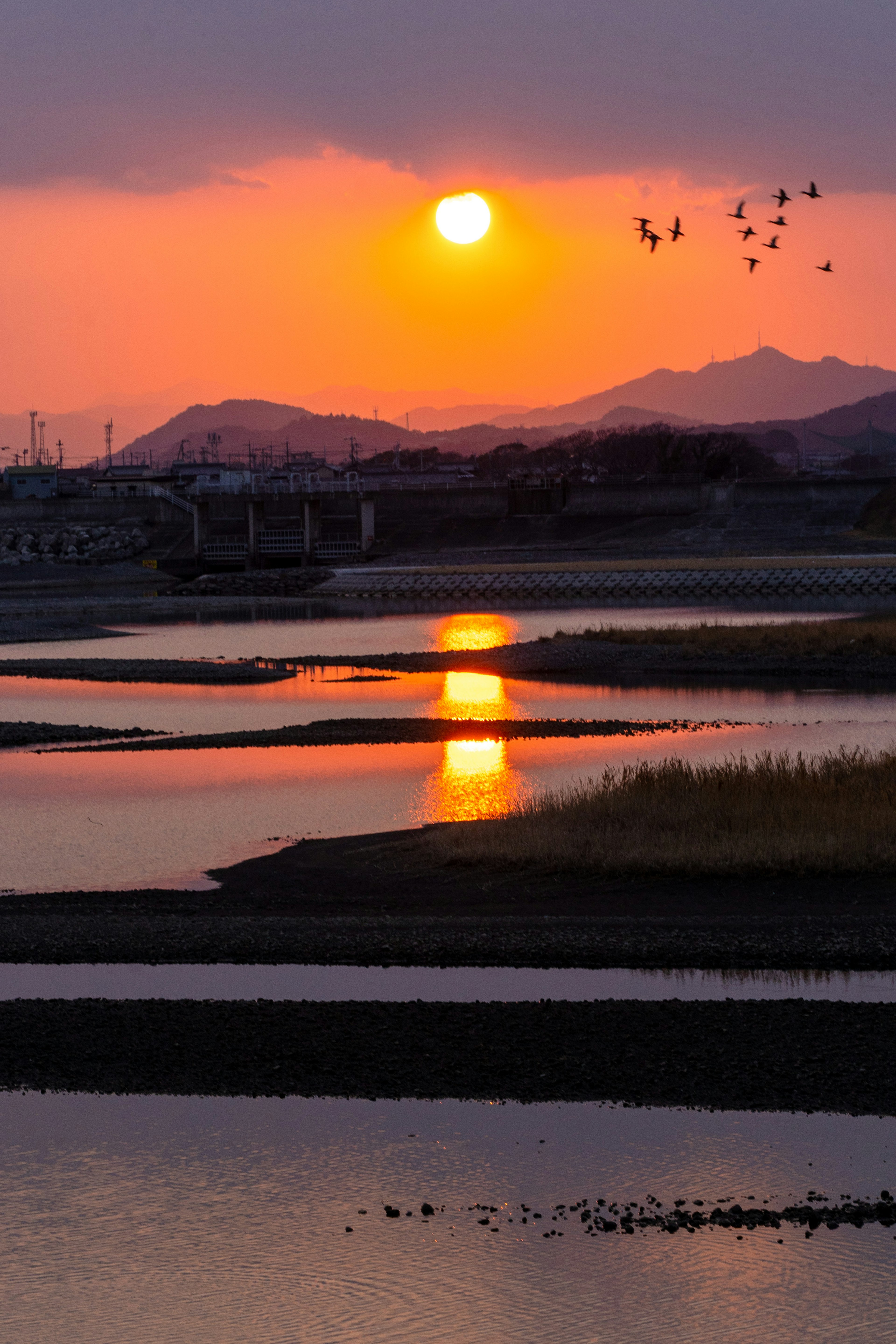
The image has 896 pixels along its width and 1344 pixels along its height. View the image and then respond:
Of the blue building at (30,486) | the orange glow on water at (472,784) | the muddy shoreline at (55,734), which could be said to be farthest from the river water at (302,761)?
the blue building at (30,486)

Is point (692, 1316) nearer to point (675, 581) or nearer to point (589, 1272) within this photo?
point (589, 1272)

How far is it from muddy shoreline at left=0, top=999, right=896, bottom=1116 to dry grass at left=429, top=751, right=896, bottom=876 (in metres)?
6.10

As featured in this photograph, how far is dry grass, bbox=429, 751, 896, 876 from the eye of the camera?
63.4 ft

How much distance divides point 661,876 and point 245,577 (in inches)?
3889

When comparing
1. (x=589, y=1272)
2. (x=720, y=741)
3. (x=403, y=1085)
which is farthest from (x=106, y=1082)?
(x=720, y=741)

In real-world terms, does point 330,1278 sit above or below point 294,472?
below

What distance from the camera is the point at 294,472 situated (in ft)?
604

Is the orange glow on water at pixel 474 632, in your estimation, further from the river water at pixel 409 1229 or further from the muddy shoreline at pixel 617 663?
the river water at pixel 409 1229

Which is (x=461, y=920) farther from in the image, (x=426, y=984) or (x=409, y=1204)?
(x=409, y=1204)

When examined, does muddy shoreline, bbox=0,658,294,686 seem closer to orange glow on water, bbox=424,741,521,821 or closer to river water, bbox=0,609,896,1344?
orange glow on water, bbox=424,741,521,821

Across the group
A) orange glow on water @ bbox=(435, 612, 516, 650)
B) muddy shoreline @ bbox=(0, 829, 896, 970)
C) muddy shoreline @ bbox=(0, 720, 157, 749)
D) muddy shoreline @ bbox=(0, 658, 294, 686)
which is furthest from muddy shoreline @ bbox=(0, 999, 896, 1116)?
orange glow on water @ bbox=(435, 612, 516, 650)

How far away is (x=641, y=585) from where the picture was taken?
92.6 meters

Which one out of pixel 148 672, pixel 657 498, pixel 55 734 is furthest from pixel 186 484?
pixel 55 734

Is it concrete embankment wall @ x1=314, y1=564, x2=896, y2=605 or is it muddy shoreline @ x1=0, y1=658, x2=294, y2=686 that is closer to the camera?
muddy shoreline @ x1=0, y1=658, x2=294, y2=686
